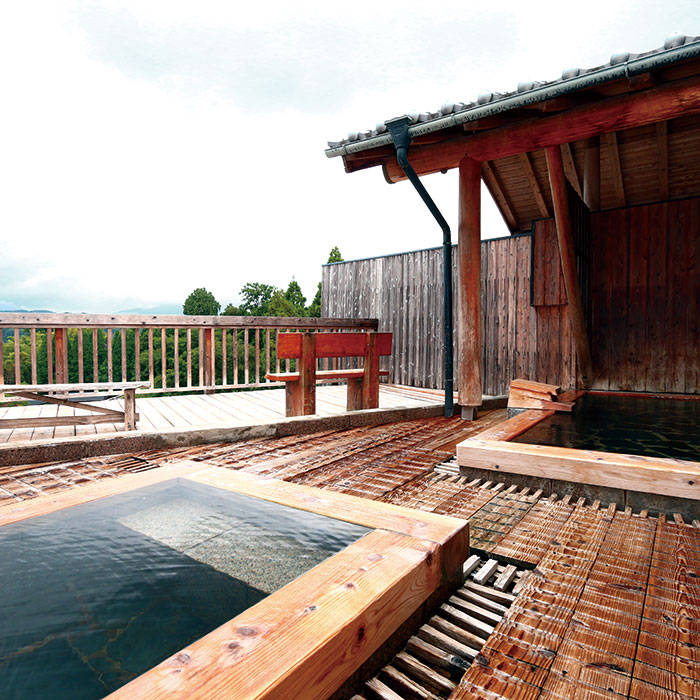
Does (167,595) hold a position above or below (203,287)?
below

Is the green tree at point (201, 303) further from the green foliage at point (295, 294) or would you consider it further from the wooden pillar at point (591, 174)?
the wooden pillar at point (591, 174)

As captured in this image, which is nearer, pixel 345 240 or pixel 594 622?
pixel 594 622

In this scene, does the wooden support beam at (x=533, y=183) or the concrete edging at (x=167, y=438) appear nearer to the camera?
the concrete edging at (x=167, y=438)

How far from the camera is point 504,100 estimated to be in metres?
3.47

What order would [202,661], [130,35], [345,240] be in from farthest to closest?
1. [345,240]
2. [130,35]
3. [202,661]

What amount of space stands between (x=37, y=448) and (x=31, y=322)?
7.88ft

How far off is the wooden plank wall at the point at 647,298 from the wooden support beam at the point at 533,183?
714mm

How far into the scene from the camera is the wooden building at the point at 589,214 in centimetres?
374

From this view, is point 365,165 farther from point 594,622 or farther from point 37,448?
point 594,622

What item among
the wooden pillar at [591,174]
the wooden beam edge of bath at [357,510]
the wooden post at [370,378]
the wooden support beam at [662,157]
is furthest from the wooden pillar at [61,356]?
the wooden support beam at [662,157]

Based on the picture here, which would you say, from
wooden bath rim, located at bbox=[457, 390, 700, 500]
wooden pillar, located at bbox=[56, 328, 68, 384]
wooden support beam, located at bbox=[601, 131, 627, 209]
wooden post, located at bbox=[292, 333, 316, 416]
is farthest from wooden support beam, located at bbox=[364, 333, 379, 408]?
wooden support beam, located at bbox=[601, 131, 627, 209]

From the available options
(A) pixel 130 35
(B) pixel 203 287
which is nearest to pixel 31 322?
(B) pixel 203 287

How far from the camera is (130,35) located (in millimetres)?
44625

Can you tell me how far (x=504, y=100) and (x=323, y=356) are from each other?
2511 millimetres
